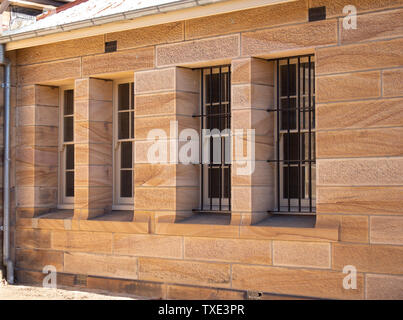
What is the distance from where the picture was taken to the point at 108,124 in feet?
34.9

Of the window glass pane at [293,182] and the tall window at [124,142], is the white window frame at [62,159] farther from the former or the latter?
the window glass pane at [293,182]

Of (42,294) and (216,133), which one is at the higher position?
(216,133)

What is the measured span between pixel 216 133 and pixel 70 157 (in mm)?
3030

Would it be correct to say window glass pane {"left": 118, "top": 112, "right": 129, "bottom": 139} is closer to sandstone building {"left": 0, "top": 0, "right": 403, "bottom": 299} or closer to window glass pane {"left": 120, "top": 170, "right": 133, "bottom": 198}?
sandstone building {"left": 0, "top": 0, "right": 403, "bottom": 299}

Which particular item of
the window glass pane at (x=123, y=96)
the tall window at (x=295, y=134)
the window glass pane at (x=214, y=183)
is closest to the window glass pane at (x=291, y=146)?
the tall window at (x=295, y=134)

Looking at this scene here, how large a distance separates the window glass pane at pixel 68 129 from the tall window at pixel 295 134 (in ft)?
12.7

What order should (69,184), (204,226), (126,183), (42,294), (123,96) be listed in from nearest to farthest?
(204,226), (42,294), (126,183), (123,96), (69,184)

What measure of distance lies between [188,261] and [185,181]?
1.06 metres

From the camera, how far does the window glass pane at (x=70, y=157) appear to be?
37.0ft

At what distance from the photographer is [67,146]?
447 inches

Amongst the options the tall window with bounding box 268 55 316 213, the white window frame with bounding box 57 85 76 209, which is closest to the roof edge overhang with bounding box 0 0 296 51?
the tall window with bounding box 268 55 316 213

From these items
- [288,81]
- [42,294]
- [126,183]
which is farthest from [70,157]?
[288,81]

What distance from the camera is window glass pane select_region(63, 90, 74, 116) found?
37.2 ft

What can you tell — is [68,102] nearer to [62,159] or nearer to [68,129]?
[68,129]
